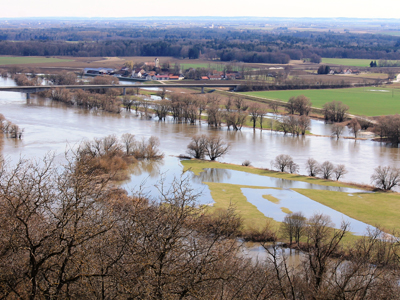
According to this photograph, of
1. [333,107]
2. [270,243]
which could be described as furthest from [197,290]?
[333,107]

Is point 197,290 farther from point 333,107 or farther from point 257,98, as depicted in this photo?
point 257,98

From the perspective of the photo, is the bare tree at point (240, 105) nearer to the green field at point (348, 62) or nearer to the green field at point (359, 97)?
the green field at point (359, 97)

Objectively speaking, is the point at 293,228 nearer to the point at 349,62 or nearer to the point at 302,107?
the point at 302,107

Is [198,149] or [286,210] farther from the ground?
[198,149]

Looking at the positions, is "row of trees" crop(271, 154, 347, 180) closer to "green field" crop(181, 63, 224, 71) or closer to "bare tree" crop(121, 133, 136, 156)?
"bare tree" crop(121, 133, 136, 156)

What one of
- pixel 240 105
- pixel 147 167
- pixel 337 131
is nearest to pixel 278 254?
pixel 147 167

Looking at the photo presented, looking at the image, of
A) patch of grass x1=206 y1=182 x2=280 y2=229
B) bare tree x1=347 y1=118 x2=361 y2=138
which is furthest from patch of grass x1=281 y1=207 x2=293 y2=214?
bare tree x1=347 y1=118 x2=361 y2=138
